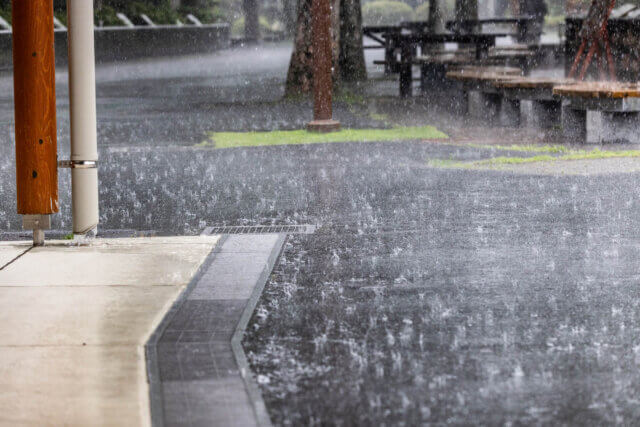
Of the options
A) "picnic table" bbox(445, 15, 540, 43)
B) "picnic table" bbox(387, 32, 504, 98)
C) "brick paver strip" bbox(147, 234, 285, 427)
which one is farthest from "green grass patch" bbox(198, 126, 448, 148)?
"picnic table" bbox(445, 15, 540, 43)

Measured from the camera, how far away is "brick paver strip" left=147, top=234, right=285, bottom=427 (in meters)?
4.63

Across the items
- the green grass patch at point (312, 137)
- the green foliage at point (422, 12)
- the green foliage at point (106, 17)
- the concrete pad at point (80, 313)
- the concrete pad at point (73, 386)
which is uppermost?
the green foliage at point (422, 12)

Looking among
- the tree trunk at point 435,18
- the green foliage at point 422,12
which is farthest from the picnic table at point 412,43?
the green foliage at point 422,12

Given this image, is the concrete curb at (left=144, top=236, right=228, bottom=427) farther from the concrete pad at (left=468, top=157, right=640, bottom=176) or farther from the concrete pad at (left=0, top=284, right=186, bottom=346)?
the concrete pad at (left=468, top=157, right=640, bottom=176)

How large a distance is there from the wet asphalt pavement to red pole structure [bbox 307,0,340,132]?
1487mm

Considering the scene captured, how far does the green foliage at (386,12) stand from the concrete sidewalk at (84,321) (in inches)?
2826

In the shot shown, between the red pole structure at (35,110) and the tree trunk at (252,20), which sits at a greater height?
the tree trunk at (252,20)

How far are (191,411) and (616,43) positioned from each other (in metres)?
24.1

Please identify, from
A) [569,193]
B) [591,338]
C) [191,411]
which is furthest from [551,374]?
[569,193]

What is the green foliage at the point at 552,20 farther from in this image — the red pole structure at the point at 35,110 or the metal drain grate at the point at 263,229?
the red pole structure at the point at 35,110

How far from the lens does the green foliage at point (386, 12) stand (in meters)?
79.7

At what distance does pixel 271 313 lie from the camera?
620 cm

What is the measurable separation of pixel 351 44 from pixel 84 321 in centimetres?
2405

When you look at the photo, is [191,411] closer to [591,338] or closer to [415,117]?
[591,338]
